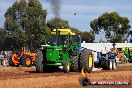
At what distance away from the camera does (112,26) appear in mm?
96812

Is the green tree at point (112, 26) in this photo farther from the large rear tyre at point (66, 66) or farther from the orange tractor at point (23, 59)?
the large rear tyre at point (66, 66)

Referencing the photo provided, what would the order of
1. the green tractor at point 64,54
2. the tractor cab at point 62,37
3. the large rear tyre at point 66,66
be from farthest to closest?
the tractor cab at point 62,37, the green tractor at point 64,54, the large rear tyre at point 66,66

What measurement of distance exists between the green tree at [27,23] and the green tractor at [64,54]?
33.3m

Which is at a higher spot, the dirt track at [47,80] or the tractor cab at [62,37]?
the tractor cab at [62,37]

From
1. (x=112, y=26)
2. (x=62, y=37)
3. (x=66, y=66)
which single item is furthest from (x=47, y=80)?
(x=112, y=26)

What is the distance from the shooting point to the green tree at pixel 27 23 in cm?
6081

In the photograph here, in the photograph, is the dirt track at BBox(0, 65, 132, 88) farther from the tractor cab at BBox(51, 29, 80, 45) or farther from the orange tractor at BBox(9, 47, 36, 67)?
the orange tractor at BBox(9, 47, 36, 67)

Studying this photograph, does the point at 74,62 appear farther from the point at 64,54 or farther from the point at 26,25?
the point at 26,25

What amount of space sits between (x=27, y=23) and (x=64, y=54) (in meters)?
34.4

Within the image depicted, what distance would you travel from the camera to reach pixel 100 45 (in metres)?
76.4

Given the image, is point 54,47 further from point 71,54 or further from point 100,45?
point 100,45

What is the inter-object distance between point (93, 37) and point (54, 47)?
266 feet

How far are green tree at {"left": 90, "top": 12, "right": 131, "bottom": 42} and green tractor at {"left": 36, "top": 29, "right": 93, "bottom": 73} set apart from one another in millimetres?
68851

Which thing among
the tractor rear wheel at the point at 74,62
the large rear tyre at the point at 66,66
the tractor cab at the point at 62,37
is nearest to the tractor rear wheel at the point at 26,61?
A: the tractor cab at the point at 62,37
